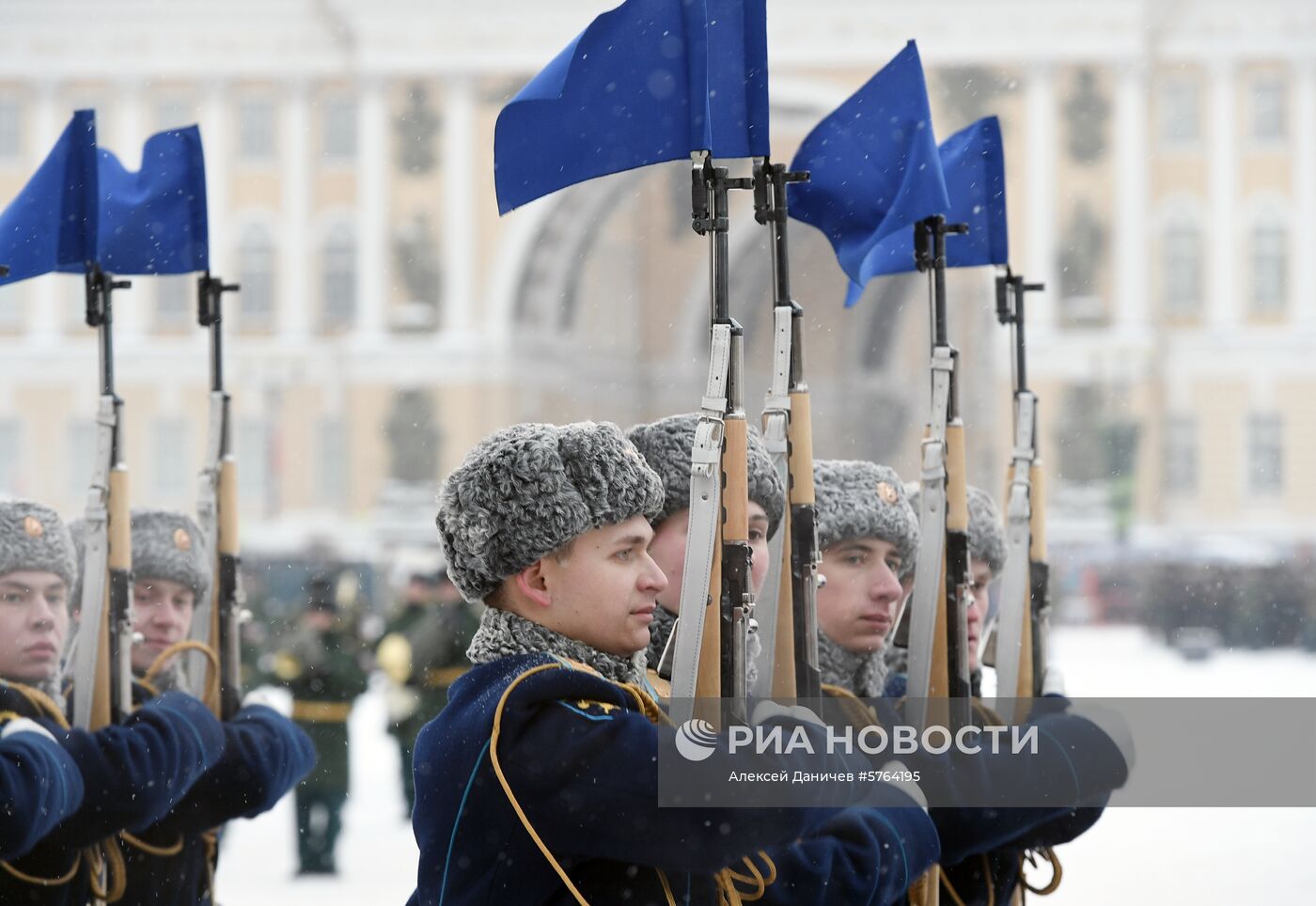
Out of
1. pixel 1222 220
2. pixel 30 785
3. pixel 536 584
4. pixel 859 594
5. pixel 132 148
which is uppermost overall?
pixel 132 148

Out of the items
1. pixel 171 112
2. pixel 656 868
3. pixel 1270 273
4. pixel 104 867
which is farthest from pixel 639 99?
pixel 171 112

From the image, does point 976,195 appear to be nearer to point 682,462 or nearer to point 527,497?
point 682,462

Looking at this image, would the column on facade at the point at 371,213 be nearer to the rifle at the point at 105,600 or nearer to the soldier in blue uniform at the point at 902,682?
the rifle at the point at 105,600

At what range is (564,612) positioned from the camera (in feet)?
7.06

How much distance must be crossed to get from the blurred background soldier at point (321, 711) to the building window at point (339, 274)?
22.5 metres

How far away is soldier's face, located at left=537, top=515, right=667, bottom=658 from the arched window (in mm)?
27145

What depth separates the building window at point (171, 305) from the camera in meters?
29.5

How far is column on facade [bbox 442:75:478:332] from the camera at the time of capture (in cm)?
2923

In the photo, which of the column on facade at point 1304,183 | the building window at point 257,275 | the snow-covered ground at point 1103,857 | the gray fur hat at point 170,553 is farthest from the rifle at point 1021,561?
the building window at point 257,275

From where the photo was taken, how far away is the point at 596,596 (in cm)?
215

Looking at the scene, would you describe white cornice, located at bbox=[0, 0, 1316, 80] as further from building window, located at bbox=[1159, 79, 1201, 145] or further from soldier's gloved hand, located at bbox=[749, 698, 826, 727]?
soldier's gloved hand, located at bbox=[749, 698, 826, 727]

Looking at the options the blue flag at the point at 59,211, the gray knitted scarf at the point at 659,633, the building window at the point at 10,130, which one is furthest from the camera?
the building window at the point at 10,130

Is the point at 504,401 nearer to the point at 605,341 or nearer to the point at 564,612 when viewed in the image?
the point at 605,341

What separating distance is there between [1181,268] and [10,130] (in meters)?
18.0
